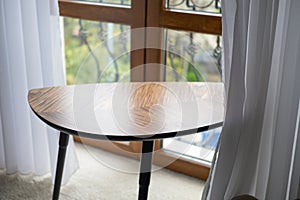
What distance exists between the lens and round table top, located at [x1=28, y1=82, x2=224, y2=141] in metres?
1.46

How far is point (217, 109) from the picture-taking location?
5.28 feet

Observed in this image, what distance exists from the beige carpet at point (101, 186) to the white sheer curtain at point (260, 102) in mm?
565

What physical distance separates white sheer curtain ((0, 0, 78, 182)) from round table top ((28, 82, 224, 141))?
0.32 meters

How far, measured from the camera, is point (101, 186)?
85.2 inches

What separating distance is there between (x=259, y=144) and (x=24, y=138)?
3.81 ft

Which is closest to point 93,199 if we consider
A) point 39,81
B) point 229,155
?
point 39,81

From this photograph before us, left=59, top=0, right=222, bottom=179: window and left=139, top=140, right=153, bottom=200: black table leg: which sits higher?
left=59, top=0, right=222, bottom=179: window

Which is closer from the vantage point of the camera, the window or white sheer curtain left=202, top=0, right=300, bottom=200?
white sheer curtain left=202, top=0, right=300, bottom=200

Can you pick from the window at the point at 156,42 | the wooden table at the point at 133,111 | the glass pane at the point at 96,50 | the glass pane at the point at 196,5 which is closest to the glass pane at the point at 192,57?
the window at the point at 156,42

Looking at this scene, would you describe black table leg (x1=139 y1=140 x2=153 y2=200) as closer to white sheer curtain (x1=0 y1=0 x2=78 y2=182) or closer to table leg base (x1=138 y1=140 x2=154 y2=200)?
table leg base (x1=138 y1=140 x2=154 y2=200)

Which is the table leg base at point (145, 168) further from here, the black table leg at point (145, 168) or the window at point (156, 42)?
the window at point (156, 42)

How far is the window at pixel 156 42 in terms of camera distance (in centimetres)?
203

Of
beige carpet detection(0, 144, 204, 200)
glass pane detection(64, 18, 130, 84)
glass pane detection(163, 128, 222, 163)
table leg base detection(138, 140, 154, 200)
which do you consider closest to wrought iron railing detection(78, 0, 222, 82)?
glass pane detection(64, 18, 130, 84)

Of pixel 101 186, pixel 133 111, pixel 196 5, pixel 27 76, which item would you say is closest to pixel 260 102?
pixel 133 111
